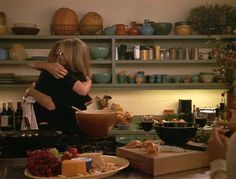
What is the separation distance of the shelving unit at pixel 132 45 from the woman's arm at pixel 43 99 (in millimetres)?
1414

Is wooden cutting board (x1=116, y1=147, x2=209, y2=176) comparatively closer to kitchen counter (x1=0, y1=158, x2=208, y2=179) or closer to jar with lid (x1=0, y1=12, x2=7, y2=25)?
kitchen counter (x1=0, y1=158, x2=208, y2=179)

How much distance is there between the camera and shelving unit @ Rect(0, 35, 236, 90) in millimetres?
4539

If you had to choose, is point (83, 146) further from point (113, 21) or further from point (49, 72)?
point (113, 21)

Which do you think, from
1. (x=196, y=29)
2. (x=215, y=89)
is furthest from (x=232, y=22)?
(x=215, y=89)

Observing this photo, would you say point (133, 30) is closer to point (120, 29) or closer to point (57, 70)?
point (120, 29)

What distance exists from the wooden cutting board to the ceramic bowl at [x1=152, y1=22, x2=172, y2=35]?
3158 mm

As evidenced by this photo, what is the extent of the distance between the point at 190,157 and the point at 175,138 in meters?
0.16

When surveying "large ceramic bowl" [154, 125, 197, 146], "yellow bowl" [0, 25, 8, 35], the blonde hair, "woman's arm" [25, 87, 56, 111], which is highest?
"yellow bowl" [0, 25, 8, 35]

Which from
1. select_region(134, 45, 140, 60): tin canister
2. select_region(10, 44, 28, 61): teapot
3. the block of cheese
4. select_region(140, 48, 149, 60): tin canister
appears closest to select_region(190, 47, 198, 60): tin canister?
select_region(140, 48, 149, 60): tin canister

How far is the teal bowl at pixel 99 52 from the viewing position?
179 inches

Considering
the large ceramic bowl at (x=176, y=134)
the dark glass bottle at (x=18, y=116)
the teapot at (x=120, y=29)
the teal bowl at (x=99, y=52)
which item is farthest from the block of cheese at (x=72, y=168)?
the teapot at (x=120, y=29)

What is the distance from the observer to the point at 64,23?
14.8 feet

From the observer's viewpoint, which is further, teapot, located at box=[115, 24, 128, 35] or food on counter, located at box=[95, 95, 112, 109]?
food on counter, located at box=[95, 95, 112, 109]

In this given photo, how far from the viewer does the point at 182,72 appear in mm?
4957
